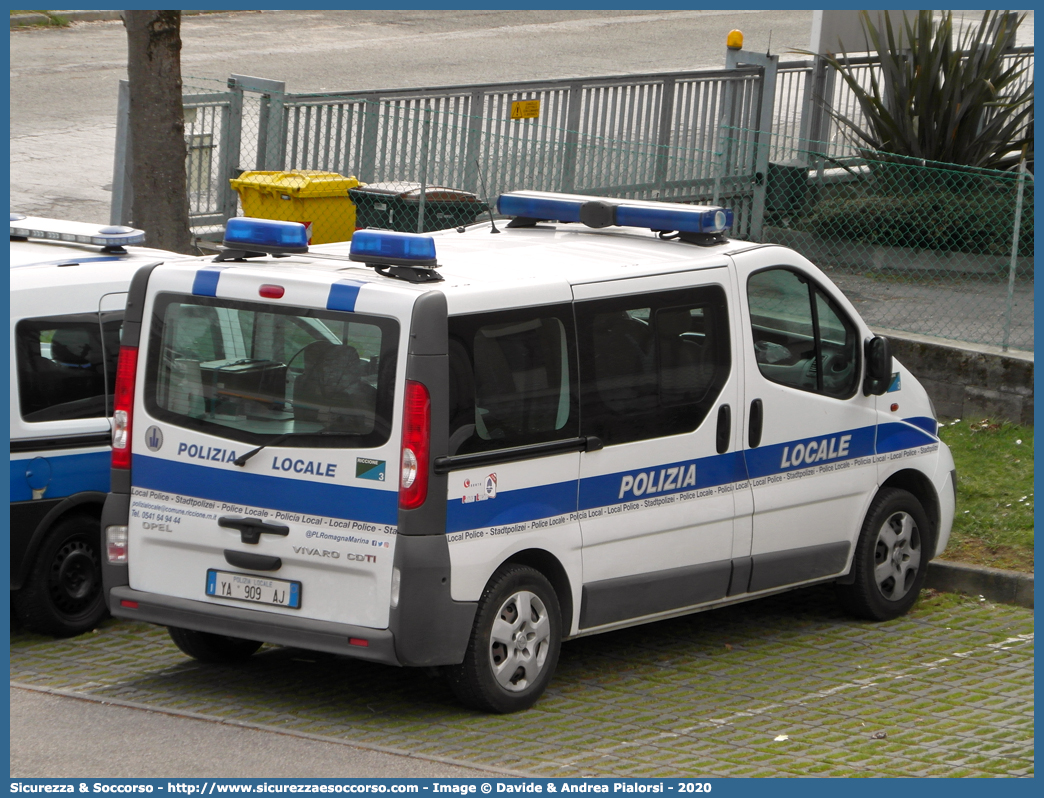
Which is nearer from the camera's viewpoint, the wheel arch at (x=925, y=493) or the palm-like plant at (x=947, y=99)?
the wheel arch at (x=925, y=493)

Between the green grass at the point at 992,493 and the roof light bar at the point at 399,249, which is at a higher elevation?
the roof light bar at the point at 399,249

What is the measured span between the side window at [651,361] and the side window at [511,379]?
109mm

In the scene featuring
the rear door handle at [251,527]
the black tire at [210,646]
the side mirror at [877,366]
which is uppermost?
the side mirror at [877,366]

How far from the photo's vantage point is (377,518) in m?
6.05

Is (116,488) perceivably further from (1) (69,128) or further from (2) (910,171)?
(1) (69,128)

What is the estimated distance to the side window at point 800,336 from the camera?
7.32 m

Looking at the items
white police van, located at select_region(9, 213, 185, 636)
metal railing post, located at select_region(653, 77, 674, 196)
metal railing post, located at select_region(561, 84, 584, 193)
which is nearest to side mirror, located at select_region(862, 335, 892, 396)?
white police van, located at select_region(9, 213, 185, 636)

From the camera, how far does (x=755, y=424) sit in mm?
7230

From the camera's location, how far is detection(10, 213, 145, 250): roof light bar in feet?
26.4

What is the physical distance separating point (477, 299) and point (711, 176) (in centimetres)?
869

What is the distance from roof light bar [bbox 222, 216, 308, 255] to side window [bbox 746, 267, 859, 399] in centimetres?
215

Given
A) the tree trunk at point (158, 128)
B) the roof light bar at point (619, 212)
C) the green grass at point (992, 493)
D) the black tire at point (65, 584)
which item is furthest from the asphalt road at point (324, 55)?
the green grass at point (992, 493)

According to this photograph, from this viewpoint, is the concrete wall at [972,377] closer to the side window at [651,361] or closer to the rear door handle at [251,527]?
the side window at [651,361]
